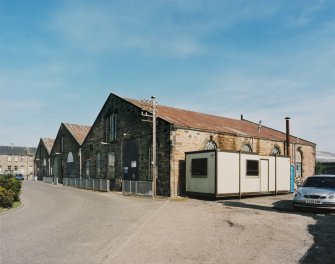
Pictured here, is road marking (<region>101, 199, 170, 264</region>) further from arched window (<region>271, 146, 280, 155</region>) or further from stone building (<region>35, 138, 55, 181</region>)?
stone building (<region>35, 138, 55, 181</region>)

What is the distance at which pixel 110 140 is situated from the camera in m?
31.2

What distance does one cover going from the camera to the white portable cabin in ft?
63.3

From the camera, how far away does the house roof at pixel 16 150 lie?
9200cm

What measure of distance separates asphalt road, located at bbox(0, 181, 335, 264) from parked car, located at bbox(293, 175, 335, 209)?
22.6 inches

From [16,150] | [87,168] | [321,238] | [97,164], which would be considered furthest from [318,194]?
[16,150]

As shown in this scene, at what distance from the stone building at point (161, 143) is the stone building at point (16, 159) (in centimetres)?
6375

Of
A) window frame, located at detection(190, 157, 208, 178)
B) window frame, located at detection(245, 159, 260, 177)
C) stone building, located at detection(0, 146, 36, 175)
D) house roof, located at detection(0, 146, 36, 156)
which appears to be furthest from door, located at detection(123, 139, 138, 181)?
house roof, located at detection(0, 146, 36, 156)

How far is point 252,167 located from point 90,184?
16515 mm

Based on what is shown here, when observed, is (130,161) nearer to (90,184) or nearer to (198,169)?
(90,184)

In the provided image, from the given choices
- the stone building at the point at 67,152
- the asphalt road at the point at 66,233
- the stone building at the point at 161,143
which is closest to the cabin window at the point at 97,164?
the stone building at the point at 161,143

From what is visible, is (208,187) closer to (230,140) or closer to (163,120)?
(163,120)

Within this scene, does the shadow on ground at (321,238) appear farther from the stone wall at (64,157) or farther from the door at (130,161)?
the stone wall at (64,157)

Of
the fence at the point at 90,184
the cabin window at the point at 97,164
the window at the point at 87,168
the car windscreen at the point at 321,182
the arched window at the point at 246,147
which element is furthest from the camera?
the window at the point at 87,168

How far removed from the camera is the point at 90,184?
3178 cm
